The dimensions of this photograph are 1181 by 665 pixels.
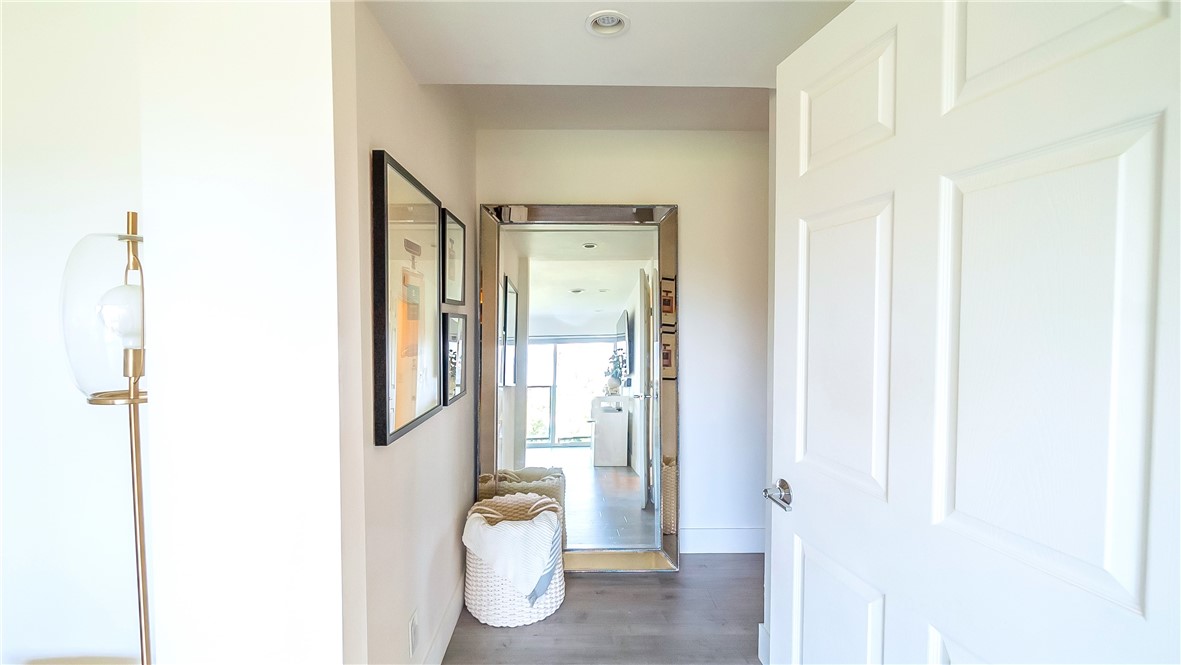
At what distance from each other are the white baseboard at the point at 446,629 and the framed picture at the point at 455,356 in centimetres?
87

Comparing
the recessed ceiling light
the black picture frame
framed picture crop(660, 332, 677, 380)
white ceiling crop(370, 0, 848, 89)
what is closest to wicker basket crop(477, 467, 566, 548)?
framed picture crop(660, 332, 677, 380)

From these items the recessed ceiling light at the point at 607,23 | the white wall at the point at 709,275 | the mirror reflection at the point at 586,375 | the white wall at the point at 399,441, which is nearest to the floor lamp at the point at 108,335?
the white wall at the point at 399,441

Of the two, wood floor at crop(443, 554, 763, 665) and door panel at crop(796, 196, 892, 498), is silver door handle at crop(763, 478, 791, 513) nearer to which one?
door panel at crop(796, 196, 892, 498)

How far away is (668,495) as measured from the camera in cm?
265

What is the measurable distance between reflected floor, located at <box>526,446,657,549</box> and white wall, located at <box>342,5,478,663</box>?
0.66 meters

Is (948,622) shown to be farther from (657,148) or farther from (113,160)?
(657,148)

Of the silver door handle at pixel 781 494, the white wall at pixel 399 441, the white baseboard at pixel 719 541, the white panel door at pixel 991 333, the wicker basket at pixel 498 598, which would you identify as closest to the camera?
the white panel door at pixel 991 333

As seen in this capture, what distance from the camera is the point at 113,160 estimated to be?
1157 mm

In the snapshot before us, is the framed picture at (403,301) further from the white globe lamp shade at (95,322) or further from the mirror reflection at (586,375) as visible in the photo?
the mirror reflection at (586,375)

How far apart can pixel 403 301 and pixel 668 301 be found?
161cm

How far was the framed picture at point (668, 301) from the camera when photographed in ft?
8.62

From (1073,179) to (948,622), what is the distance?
741 mm

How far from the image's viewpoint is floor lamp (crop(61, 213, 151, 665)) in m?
0.97

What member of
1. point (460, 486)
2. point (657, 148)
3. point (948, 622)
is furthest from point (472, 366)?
A: point (948, 622)
